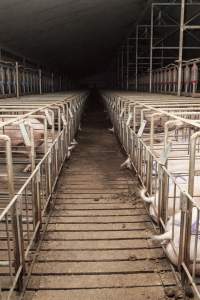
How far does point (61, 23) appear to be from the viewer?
1470cm

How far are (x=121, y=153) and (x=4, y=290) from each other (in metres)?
5.19

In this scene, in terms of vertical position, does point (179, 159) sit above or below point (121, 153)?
above

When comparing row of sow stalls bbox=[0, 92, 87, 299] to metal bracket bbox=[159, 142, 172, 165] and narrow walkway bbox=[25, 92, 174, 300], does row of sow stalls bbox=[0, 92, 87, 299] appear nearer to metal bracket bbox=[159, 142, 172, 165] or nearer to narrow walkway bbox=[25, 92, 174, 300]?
narrow walkway bbox=[25, 92, 174, 300]

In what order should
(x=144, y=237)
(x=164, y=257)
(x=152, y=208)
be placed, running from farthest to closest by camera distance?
(x=152, y=208)
(x=144, y=237)
(x=164, y=257)

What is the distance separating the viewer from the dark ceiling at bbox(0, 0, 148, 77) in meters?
11.3

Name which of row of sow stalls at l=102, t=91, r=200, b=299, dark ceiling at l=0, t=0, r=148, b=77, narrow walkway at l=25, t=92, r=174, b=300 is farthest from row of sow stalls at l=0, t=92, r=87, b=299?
dark ceiling at l=0, t=0, r=148, b=77

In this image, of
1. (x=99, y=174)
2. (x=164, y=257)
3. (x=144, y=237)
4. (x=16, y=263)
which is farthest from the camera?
(x=99, y=174)

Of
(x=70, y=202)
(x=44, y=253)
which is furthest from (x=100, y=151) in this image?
(x=44, y=253)

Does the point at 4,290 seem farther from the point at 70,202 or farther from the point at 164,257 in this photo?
the point at 70,202

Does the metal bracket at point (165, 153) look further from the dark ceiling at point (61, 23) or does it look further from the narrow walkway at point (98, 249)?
the dark ceiling at point (61, 23)

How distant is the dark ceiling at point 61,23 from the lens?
11.3m

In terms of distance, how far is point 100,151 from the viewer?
7930 mm

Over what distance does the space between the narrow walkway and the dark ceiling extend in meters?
6.97

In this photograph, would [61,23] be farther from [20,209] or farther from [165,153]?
[20,209]
